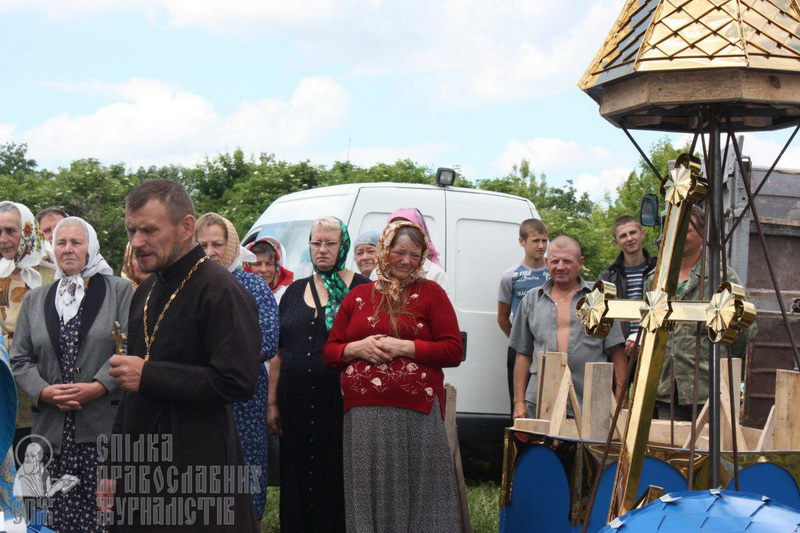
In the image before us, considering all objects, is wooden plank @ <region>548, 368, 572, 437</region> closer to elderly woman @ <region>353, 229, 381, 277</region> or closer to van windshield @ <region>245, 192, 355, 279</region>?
elderly woman @ <region>353, 229, 381, 277</region>

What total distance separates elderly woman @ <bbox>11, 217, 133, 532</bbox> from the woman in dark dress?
0.99m

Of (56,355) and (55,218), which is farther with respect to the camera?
(55,218)

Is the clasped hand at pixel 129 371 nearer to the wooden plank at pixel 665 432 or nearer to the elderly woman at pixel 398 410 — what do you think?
the elderly woman at pixel 398 410

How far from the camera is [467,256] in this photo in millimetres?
7656

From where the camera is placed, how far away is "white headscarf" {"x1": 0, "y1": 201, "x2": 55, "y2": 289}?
17.8ft

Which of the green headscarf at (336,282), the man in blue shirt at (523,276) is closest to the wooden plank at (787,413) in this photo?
the green headscarf at (336,282)

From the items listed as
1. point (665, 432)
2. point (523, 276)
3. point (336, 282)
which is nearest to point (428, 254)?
point (336, 282)

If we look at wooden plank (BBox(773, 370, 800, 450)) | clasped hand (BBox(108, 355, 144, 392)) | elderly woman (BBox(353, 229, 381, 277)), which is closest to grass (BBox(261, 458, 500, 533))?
elderly woman (BBox(353, 229, 381, 277))

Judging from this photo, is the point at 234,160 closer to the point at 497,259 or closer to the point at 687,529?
the point at 497,259

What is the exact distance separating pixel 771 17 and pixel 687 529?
1.04m

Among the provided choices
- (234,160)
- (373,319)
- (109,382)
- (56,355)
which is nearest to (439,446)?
(373,319)

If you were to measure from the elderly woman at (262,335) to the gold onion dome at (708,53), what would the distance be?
3.16 meters

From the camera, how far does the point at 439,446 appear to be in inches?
185

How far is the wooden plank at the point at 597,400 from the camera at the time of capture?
150 inches
